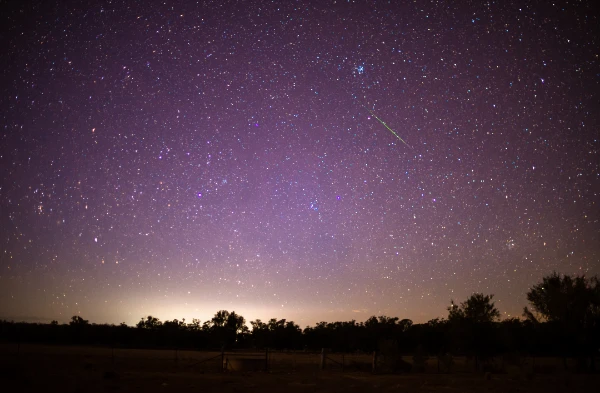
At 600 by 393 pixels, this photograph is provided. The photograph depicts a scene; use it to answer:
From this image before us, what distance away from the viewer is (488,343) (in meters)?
35.7

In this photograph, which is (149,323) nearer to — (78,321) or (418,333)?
(78,321)

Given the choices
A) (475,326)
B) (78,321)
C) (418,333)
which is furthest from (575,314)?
(78,321)

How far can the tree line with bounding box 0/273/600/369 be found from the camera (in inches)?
1252

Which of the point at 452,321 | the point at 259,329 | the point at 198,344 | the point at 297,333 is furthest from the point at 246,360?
the point at 259,329

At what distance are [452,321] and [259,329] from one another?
62.5m

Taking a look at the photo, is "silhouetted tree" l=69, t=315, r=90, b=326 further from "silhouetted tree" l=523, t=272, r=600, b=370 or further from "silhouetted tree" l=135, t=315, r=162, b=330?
"silhouetted tree" l=523, t=272, r=600, b=370

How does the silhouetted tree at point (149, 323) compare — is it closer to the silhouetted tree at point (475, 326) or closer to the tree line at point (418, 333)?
the tree line at point (418, 333)

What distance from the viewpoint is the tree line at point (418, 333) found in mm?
31812

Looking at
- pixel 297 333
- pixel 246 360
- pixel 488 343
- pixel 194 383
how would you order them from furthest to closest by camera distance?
pixel 297 333 → pixel 488 343 → pixel 246 360 → pixel 194 383

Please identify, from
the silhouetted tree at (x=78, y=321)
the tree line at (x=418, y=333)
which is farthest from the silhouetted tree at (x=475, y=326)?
the silhouetted tree at (x=78, y=321)

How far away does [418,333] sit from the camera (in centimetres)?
7206

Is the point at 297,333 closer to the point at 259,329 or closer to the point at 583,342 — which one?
the point at 259,329

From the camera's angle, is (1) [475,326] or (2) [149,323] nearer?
(1) [475,326]

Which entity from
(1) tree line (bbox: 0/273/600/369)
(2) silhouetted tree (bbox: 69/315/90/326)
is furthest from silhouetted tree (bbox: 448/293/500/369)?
(2) silhouetted tree (bbox: 69/315/90/326)
